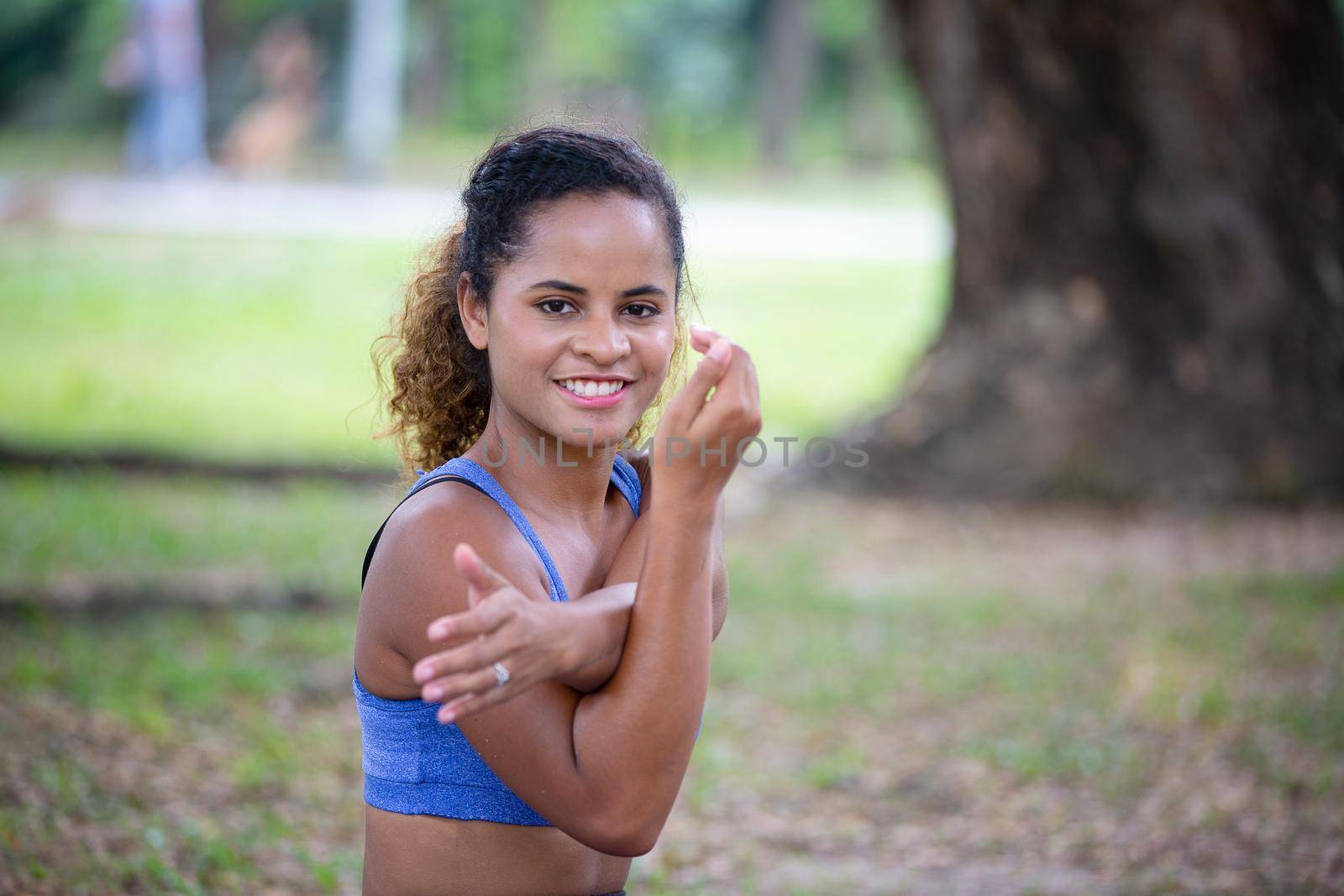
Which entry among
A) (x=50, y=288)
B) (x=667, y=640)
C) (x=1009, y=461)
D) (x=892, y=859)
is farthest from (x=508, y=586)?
Result: (x=50, y=288)

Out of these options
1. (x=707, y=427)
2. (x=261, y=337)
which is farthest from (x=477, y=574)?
(x=261, y=337)

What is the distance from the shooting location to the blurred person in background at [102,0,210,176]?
17125 mm

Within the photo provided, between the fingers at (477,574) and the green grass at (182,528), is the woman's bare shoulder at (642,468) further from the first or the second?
the green grass at (182,528)

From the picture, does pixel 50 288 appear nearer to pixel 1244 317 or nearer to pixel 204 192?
pixel 204 192

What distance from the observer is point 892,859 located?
390cm

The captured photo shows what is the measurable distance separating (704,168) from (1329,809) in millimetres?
24412

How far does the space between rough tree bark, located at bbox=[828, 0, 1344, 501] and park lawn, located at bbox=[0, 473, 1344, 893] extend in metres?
1.13

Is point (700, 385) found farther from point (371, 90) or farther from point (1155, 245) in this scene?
point (371, 90)

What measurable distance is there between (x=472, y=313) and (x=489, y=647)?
64 cm

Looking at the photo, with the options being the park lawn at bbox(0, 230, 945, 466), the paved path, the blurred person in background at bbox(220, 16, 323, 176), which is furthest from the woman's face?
the blurred person in background at bbox(220, 16, 323, 176)

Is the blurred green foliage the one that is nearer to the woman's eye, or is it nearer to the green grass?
the green grass

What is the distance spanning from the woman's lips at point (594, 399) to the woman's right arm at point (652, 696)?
0.19 meters

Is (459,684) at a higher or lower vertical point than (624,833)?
higher

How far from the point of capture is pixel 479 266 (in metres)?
2.09
